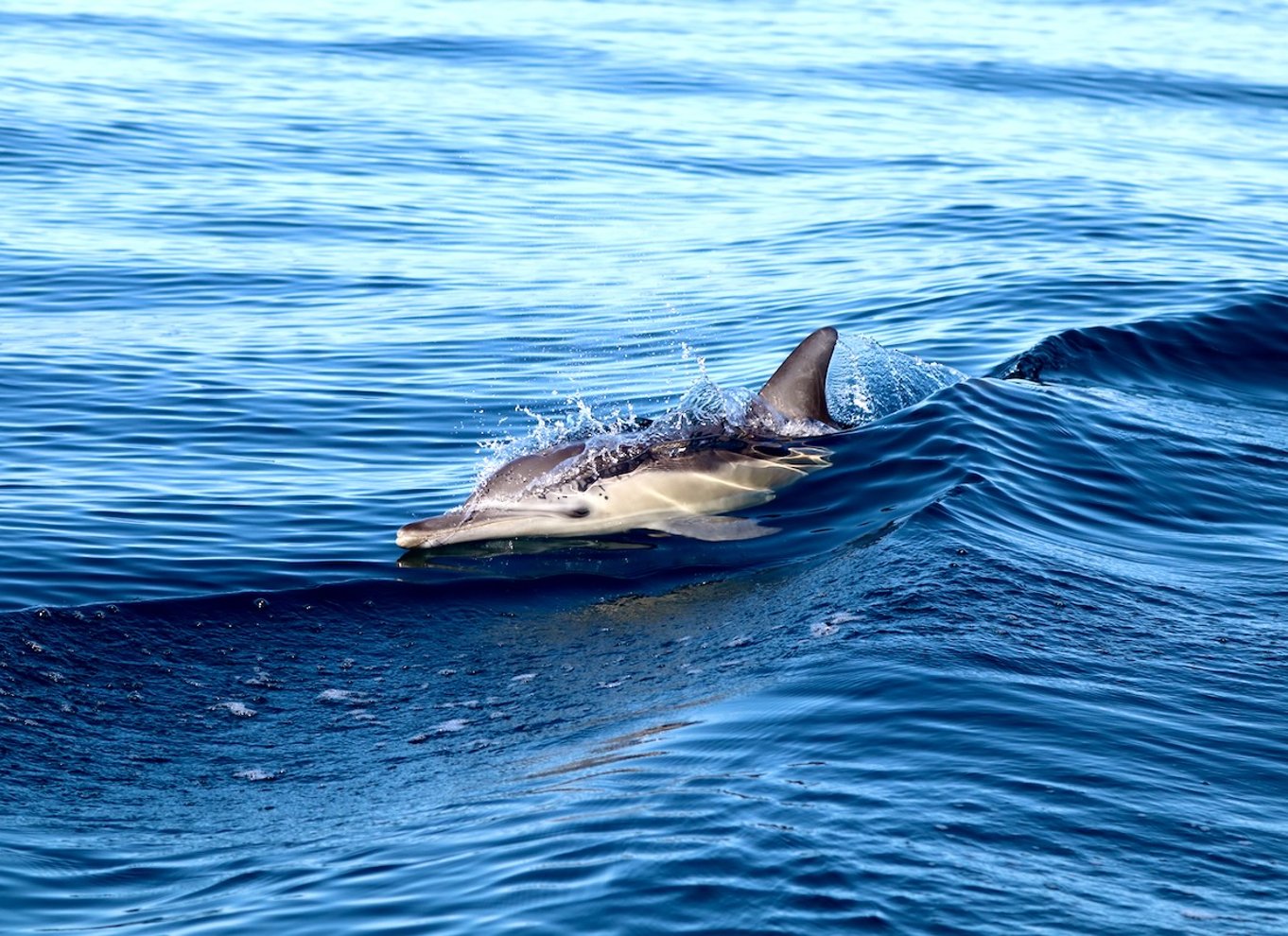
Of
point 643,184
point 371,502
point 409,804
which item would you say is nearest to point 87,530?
point 371,502

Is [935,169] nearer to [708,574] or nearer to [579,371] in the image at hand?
[579,371]

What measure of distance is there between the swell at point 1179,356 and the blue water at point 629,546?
72 mm

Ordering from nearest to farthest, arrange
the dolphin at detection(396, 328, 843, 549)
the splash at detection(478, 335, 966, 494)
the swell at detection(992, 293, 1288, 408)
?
1. the dolphin at detection(396, 328, 843, 549)
2. the splash at detection(478, 335, 966, 494)
3. the swell at detection(992, 293, 1288, 408)

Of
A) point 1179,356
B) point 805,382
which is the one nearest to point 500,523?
point 805,382

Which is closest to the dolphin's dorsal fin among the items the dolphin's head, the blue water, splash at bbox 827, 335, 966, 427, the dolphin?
the dolphin

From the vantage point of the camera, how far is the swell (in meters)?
15.4

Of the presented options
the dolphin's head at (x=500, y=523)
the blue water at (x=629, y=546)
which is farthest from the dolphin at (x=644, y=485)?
the blue water at (x=629, y=546)

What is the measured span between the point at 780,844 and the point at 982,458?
6552mm

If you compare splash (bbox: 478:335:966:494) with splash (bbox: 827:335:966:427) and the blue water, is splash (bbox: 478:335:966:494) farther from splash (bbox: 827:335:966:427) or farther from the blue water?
the blue water

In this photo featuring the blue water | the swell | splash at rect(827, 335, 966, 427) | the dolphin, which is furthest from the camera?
the swell

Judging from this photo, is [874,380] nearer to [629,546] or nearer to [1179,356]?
[1179,356]

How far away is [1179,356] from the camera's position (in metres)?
16.2

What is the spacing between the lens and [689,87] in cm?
3378

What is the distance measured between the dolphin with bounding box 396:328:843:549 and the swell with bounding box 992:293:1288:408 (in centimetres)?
390
